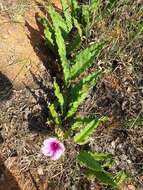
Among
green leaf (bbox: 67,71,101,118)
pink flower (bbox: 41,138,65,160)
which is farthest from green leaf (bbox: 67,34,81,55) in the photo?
pink flower (bbox: 41,138,65,160)

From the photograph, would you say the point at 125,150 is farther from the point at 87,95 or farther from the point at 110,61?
the point at 110,61

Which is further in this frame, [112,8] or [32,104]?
[112,8]

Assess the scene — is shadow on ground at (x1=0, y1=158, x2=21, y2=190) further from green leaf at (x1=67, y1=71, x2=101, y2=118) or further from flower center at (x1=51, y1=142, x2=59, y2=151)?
green leaf at (x1=67, y1=71, x2=101, y2=118)

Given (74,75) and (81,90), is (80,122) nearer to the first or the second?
(81,90)

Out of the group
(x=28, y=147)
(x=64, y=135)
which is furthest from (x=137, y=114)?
(x=28, y=147)

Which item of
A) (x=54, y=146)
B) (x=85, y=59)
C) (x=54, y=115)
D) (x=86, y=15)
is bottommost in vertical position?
(x=54, y=146)

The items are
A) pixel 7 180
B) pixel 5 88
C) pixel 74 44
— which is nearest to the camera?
pixel 7 180

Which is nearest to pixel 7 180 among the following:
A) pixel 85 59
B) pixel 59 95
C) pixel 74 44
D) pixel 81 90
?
pixel 59 95
